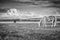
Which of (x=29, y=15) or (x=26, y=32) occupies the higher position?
(x=29, y=15)

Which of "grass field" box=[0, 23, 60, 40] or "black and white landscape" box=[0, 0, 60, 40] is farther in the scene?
"black and white landscape" box=[0, 0, 60, 40]

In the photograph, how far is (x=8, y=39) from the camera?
485 cm

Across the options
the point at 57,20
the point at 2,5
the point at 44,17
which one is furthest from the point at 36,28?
the point at 2,5

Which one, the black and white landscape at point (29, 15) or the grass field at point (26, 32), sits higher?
the black and white landscape at point (29, 15)

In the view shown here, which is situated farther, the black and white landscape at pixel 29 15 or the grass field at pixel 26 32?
the black and white landscape at pixel 29 15

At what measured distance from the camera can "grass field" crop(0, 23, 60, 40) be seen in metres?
4.97

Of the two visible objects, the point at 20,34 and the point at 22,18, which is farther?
the point at 22,18

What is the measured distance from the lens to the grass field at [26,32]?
4.97 metres

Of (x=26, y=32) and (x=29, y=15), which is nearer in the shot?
(x=26, y=32)

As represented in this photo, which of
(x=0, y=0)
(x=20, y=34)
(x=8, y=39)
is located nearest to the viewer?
(x=8, y=39)

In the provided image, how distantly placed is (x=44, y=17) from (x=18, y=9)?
217cm

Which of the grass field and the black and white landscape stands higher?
the black and white landscape

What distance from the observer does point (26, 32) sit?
5.59 meters

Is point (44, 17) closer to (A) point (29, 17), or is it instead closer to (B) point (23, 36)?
(A) point (29, 17)
